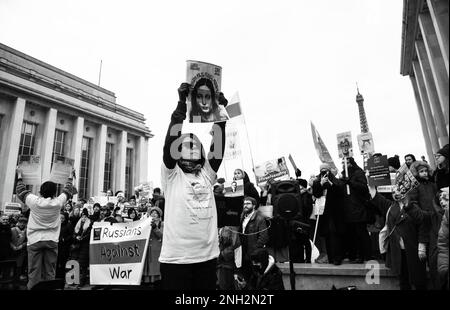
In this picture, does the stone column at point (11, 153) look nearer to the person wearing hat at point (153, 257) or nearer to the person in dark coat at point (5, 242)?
the person in dark coat at point (5, 242)

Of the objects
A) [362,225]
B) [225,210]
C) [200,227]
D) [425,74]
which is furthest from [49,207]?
[425,74]

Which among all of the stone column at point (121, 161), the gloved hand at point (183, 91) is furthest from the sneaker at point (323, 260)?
the stone column at point (121, 161)

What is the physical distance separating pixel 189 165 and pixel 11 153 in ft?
123

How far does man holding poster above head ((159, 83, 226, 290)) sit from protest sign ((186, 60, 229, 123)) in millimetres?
112

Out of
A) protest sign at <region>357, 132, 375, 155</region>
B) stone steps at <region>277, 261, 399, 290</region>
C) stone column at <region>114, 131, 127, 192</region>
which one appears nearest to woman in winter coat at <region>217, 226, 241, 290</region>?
stone steps at <region>277, 261, 399, 290</region>

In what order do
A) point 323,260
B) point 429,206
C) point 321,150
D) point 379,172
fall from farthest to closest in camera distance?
point 321,150
point 323,260
point 379,172
point 429,206

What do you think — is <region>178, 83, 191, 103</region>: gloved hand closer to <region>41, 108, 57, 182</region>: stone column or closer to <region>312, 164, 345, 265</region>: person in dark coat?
<region>312, 164, 345, 265</region>: person in dark coat

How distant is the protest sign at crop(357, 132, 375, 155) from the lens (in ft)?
24.6

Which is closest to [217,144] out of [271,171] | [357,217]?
[357,217]

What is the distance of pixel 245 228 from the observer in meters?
6.49

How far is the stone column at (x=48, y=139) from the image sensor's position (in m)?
36.5

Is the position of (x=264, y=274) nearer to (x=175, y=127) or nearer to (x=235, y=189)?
(x=235, y=189)

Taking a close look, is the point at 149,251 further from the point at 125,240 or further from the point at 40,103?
the point at 40,103

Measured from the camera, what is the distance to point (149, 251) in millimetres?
7215
